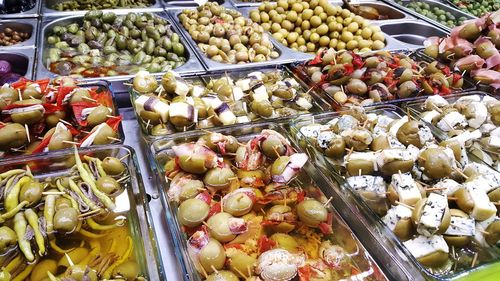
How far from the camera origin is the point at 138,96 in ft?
5.44

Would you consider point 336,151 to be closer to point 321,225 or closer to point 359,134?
point 359,134

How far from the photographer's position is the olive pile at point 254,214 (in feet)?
3.37

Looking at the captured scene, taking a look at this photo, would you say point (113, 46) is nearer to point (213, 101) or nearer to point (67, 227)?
point (213, 101)

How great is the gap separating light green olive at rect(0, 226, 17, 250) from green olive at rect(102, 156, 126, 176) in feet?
0.95

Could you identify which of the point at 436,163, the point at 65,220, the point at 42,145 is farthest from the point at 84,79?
the point at 436,163

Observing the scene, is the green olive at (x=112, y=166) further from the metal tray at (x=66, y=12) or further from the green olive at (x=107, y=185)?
the metal tray at (x=66, y=12)

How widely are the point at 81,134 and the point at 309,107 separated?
0.88 m

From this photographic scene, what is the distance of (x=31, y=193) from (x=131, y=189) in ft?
0.80

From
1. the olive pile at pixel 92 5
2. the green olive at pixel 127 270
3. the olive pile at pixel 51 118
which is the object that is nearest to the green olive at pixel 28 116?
the olive pile at pixel 51 118

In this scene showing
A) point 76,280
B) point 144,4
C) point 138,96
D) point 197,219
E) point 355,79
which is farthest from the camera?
point 144,4

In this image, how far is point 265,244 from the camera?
108cm

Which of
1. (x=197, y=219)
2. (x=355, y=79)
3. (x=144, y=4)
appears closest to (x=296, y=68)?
(x=355, y=79)

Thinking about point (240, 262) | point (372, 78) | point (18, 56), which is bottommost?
point (18, 56)

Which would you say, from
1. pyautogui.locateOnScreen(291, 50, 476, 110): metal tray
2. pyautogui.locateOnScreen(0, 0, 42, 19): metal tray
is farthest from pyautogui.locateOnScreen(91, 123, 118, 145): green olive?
pyautogui.locateOnScreen(0, 0, 42, 19): metal tray
